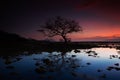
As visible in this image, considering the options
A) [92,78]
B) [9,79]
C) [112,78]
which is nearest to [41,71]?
[9,79]

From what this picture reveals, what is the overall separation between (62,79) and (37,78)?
188 cm

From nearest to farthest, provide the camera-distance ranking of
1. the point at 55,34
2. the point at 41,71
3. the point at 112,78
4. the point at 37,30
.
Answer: the point at 112,78 < the point at 41,71 < the point at 55,34 < the point at 37,30

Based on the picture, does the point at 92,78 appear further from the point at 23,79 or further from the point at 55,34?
the point at 55,34

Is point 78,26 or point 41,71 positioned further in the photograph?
point 78,26

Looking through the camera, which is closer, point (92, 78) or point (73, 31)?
point (92, 78)

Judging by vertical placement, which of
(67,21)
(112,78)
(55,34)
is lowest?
(112,78)

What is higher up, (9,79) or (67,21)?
(67,21)

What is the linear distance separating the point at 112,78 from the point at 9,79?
25.6 ft

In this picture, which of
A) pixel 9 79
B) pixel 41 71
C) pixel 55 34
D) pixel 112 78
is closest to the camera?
pixel 9 79

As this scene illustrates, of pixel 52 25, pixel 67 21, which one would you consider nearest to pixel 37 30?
pixel 52 25

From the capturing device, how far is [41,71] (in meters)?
16.4

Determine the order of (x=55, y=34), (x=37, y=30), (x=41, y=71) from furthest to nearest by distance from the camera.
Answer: (x=37, y=30) < (x=55, y=34) < (x=41, y=71)

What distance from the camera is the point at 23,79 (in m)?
13.3

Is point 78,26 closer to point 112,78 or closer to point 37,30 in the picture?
point 37,30
